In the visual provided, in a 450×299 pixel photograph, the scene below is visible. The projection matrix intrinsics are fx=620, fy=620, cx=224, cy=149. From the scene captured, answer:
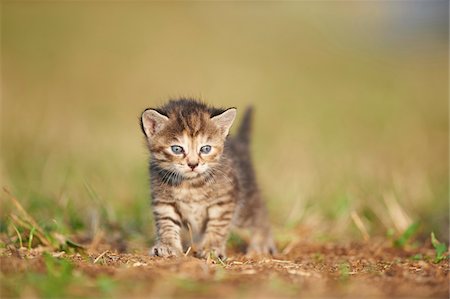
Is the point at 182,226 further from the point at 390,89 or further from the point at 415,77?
the point at 415,77

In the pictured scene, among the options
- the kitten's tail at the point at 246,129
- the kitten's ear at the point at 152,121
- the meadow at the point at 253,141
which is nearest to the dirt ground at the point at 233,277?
the meadow at the point at 253,141

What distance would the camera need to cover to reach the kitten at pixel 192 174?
4.59 metres

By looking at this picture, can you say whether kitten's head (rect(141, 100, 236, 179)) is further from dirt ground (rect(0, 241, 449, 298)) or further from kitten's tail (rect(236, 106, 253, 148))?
kitten's tail (rect(236, 106, 253, 148))

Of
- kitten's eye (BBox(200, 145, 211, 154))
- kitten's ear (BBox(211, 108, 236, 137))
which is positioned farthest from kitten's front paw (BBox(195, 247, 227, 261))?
kitten's ear (BBox(211, 108, 236, 137))

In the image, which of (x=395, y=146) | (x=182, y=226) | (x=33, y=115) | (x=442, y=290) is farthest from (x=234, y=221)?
(x=33, y=115)

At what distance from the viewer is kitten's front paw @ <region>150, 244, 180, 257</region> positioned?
429 cm

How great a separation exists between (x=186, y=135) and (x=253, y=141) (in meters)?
5.65

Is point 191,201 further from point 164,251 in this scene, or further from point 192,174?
point 164,251

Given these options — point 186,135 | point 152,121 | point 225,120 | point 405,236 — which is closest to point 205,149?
point 186,135

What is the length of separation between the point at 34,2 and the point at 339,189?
12.3 meters

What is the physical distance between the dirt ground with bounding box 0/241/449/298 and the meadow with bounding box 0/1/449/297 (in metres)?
0.02

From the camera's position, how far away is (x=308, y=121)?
11758 millimetres

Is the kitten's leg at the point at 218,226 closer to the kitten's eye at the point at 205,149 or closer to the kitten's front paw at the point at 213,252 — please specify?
the kitten's front paw at the point at 213,252

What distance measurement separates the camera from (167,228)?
4562mm
